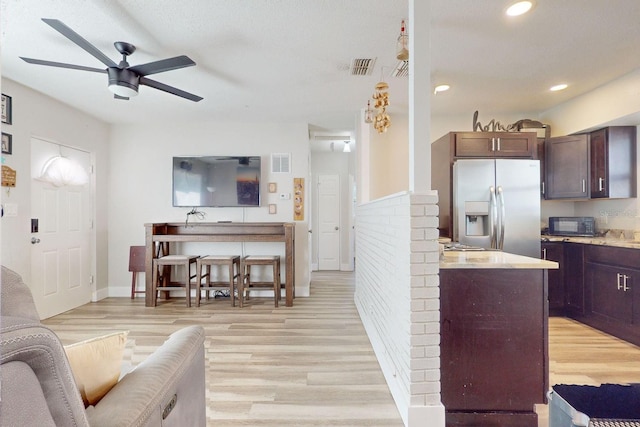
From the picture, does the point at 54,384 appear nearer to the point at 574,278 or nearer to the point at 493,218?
the point at 493,218

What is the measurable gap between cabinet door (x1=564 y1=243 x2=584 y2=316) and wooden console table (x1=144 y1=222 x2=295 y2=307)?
3.12 meters

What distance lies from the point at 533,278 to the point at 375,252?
3.89ft

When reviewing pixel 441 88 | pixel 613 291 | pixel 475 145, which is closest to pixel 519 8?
pixel 441 88

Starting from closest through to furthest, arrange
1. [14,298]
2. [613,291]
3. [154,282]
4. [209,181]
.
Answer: [14,298] < [613,291] < [154,282] < [209,181]

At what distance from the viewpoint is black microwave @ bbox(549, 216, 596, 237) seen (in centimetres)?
357

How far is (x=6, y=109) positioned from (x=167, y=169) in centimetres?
175

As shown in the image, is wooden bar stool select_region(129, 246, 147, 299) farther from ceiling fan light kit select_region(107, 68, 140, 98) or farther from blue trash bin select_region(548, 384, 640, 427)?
blue trash bin select_region(548, 384, 640, 427)

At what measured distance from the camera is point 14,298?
2.24 feet

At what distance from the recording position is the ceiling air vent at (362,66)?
2693 millimetres

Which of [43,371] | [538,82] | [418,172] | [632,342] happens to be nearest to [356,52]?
[418,172]

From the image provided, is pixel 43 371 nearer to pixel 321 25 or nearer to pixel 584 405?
pixel 584 405

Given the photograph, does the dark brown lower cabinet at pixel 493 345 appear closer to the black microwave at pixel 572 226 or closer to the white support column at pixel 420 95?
the white support column at pixel 420 95

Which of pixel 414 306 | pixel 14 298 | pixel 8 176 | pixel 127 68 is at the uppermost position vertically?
pixel 127 68

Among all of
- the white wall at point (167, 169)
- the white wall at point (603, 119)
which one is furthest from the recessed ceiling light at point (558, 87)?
the white wall at point (167, 169)
